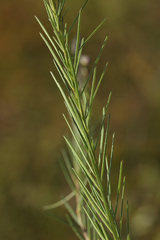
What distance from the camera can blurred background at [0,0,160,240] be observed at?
705 mm

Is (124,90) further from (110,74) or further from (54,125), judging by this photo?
(54,125)

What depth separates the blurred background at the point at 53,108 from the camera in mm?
705

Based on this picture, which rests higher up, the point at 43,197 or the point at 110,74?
the point at 110,74

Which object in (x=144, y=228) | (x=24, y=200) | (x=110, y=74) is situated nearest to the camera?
(x=144, y=228)

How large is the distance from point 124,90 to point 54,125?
8.6 inches

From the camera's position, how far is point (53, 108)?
80 centimetres

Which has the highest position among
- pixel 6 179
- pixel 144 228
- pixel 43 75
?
pixel 43 75

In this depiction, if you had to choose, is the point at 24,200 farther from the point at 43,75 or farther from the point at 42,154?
the point at 43,75

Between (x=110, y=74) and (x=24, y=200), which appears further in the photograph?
(x=110, y=74)

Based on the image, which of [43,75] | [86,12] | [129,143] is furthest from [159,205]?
[86,12]

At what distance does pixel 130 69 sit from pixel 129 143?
0.71 ft

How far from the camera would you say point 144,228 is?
0.60 m

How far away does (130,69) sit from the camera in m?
0.84

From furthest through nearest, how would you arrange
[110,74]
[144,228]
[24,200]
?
[110,74] → [24,200] → [144,228]
